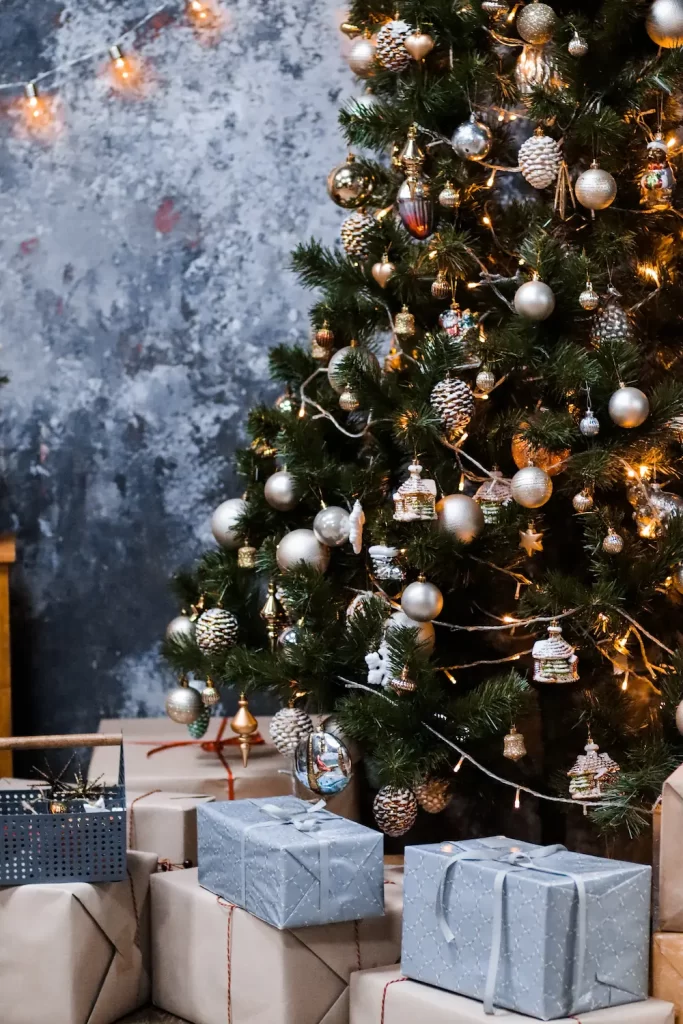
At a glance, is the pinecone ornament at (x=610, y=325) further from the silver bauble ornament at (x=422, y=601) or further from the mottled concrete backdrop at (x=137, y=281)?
the mottled concrete backdrop at (x=137, y=281)

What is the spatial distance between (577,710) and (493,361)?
62 cm

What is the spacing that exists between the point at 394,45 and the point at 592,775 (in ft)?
4.14

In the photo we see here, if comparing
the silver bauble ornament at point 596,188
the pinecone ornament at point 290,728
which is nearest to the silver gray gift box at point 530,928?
the pinecone ornament at point 290,728

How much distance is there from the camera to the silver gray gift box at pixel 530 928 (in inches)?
57.6

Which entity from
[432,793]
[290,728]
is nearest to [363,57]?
[290,728]

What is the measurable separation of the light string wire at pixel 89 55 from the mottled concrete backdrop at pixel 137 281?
0.02m

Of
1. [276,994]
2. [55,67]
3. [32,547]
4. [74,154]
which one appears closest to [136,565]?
[32,547]

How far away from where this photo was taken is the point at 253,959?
171cm

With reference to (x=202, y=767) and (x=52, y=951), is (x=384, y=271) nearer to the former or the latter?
(x=202, y=767)

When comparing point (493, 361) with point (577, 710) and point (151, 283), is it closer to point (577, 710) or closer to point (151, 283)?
point (577, 710)

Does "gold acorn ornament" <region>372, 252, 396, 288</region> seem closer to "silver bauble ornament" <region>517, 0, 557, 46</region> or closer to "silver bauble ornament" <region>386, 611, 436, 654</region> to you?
"silver bauble ornament" <region>517, 0, 557, 46</region>

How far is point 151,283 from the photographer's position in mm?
2887

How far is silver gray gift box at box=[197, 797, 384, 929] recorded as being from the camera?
5.38 ft

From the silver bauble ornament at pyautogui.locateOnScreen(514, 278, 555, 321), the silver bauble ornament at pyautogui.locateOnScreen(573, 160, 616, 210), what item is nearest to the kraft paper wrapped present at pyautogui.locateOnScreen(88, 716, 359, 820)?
the silver bauble ornament at pyautogui.locateOnScreen(514, 278, 555, 321)
